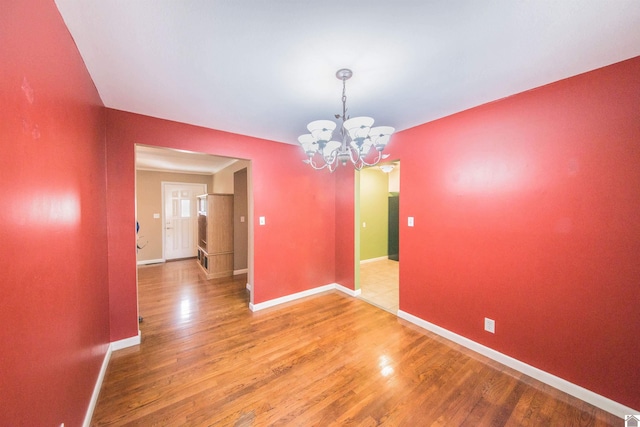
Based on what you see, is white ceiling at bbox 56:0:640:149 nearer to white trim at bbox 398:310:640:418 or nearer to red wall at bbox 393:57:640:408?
red wall at bbox 393:57:640:408

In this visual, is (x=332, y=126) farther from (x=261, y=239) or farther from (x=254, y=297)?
(x=254, y=297)

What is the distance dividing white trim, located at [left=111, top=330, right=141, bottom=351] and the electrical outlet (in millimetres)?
3653

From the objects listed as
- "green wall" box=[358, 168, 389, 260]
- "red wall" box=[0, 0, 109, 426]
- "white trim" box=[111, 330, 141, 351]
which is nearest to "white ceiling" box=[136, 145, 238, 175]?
"red wall" box=[0, 0, 109, 426]

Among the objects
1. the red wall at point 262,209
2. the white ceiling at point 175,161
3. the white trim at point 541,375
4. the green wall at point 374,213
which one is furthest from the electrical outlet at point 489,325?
the white ceiling at point 175,161

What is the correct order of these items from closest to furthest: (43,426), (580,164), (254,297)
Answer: (43,426)
(580,164)
(254,297)

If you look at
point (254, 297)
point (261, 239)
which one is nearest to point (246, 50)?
point (261, 239)

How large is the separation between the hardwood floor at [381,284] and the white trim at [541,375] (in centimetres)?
74

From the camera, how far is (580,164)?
5.86 ft

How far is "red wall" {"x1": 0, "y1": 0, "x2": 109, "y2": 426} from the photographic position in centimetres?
81

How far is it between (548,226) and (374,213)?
4147 mm

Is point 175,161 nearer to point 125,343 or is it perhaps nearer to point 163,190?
point 163,190

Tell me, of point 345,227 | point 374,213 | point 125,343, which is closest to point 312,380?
point 125,343

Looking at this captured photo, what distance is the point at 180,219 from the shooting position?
6340mm

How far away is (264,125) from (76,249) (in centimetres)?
208
